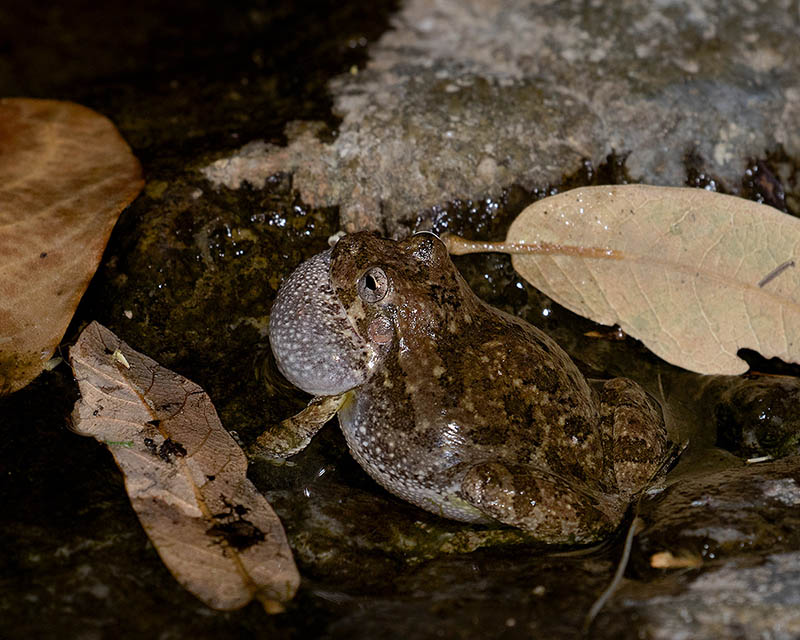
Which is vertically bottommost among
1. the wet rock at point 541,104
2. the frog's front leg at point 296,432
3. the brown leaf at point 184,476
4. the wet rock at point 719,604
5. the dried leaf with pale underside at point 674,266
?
the frog's front leg at point 296,432

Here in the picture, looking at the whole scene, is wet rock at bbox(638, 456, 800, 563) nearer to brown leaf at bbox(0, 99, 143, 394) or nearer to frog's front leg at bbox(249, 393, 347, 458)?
frog's front leg at bbox(249, 393, 347, 458)

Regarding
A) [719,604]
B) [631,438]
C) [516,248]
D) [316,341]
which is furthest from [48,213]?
[719,604]

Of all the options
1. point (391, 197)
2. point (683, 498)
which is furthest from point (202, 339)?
point (683, 498)

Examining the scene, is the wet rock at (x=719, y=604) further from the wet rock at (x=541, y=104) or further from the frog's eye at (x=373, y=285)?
the wet rock at (x=541, y=104)

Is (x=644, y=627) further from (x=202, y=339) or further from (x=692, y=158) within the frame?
(x=692, y=158)

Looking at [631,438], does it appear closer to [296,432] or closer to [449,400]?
[449,400]

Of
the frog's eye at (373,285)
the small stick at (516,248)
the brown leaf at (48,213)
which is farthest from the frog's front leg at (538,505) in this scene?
the brown leaf at (48,213)

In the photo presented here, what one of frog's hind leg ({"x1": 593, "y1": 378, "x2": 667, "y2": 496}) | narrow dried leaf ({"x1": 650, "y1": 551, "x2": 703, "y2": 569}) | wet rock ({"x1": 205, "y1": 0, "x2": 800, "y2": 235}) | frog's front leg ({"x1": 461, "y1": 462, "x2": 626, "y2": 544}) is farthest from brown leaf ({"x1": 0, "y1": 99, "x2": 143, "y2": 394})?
narrow dried leaf ({"x1": 650, "y1": 551, "x2": 703, "y2": 569})

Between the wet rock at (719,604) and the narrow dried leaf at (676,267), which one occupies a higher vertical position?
the narrow dried leaf at (676,267)
